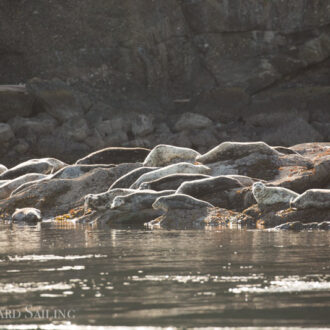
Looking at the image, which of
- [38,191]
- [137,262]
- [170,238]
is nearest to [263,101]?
[38,191]

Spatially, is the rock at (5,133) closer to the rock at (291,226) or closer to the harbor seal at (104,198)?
the harbor seal at (104,198)

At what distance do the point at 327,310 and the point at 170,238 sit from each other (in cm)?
620

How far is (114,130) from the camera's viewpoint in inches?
1629

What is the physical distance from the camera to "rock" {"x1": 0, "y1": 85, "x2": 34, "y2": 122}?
139 ft

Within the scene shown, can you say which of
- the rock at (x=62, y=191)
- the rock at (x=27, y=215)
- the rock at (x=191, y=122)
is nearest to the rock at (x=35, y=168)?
the rock at (x=62, y=191)

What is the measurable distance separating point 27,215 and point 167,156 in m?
4.02

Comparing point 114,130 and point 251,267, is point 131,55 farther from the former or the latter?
point 251,267

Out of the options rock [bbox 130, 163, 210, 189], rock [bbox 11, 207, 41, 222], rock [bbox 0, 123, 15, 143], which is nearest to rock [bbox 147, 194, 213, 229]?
rock [bbox 130, 163, 210, 189]

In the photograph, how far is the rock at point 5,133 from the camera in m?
40.0

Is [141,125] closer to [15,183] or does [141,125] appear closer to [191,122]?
[191,122]

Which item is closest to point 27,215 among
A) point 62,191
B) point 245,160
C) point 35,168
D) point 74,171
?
point 62,191

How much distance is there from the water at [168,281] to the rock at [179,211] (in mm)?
2381

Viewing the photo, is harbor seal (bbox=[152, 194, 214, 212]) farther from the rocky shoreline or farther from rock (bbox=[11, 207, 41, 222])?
rock (bbox=[11, 207, 41, 222])

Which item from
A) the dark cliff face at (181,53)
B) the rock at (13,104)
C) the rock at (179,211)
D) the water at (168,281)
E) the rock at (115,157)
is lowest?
the water at (168,281)
